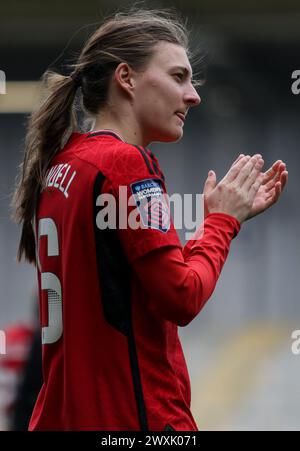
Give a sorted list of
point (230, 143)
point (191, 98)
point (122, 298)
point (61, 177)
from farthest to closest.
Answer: point (230, 143)
point (191, 98)
point (61, 177)
point (122, 298)

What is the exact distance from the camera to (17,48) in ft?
31.3

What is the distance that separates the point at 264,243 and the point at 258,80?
5.68ft

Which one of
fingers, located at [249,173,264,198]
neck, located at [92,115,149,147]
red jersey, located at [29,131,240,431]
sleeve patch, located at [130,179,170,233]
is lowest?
red jersey, located at [29,131,240,431]

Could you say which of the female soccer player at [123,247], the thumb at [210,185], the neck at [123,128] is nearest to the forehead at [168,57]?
the female soccer player at [123,247]

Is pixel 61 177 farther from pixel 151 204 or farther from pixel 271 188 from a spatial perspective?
pixel 271 188

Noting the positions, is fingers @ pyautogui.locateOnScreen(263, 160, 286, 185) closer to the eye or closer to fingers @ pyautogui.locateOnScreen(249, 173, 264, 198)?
fingers @ pyautogui.locateOnScreen(249, 173, 264, 198)

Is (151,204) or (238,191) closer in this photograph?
(151,204)

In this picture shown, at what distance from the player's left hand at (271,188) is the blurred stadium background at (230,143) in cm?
638

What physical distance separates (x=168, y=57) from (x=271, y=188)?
0.38 meters

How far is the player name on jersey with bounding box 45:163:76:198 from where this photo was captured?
76.2 inches

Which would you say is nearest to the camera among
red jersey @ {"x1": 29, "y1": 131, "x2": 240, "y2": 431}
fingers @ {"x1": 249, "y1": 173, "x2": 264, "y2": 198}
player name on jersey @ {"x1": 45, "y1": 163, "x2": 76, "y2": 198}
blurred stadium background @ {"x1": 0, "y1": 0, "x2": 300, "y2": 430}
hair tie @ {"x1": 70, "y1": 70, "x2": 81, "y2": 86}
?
red jersey @ {"x1": 29, "y1": 131, "x2": 240, "y2": 431}

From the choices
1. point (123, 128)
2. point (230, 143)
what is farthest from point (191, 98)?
point (230, 143)

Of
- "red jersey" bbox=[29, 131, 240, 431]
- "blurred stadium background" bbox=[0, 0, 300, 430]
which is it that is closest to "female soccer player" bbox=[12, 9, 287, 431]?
"red jersey" bbox=[29, 131, 240, 431]

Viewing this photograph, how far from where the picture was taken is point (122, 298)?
72.6 inches
